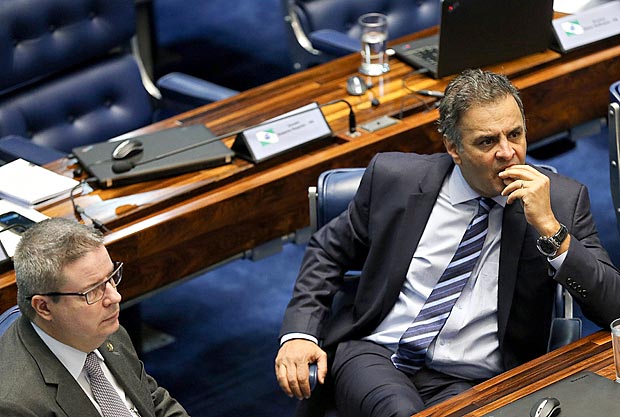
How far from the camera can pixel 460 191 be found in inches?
106

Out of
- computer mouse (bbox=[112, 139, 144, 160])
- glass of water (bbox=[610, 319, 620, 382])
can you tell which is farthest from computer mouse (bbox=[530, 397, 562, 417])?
computer mouse (bbox=[112, 139, 144, 160])

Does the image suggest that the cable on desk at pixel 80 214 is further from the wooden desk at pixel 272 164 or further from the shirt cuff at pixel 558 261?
the shirt cuff at pixel 558 261

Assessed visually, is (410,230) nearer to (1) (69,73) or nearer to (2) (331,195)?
(2) (331,195)

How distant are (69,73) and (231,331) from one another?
108 centimetres

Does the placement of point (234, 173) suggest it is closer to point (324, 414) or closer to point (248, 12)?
point (324, 414)

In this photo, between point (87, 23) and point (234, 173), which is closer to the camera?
point (234, 173)

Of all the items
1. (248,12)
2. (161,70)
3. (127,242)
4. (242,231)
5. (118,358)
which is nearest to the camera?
(118,358)

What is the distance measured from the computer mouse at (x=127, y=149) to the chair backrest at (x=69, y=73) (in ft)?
2.35

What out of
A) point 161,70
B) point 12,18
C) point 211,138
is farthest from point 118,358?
point 161,70

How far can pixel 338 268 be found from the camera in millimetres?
2824

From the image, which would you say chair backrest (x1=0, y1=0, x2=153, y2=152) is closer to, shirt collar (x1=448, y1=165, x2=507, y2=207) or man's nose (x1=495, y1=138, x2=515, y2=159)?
shirt collar (x1=448, y1=165, x2=507, y2=207)

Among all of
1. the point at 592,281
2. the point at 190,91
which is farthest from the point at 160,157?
the point at 592,281

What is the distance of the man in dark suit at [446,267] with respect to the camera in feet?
8.25

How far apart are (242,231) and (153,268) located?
289 mm
